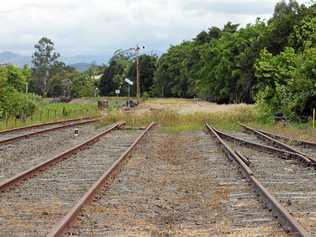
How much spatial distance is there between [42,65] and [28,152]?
502 feet

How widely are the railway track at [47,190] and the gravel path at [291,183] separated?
3204 mm

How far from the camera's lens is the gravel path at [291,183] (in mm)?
9030

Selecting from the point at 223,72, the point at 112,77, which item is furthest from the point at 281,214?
the point at 112,77

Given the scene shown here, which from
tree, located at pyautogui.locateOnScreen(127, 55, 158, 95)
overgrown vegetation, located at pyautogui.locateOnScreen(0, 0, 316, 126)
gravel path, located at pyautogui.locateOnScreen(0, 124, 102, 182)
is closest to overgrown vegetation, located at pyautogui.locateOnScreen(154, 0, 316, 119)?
overgrown vegetation, located at pyautogui.locateOnScreen(0, 0, 316, 126)

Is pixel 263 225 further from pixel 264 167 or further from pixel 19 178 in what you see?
pixel 264 167

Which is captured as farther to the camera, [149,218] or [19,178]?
[19,178]

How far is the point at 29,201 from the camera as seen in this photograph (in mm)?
10227

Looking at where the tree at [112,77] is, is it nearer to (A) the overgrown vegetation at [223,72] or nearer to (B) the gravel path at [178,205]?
(A) the overgrown vegetation at [223,72]

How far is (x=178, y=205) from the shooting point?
9.78 meters

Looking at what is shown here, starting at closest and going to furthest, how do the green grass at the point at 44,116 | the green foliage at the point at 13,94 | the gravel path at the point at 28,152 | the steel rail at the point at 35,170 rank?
the steel rail at the point at 35,170 → the gravel path at the point at 28,152 → the green grass at the point at 44,116 → the green foliage at the point at 13,94

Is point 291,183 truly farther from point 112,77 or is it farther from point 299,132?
point 112,77

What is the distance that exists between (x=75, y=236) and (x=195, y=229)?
1.49 meters

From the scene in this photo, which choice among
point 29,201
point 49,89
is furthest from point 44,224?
point 49,89

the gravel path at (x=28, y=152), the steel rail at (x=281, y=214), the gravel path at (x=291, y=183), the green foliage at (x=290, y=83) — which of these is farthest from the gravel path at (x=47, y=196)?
the green foliage at (x=290, y=83)
